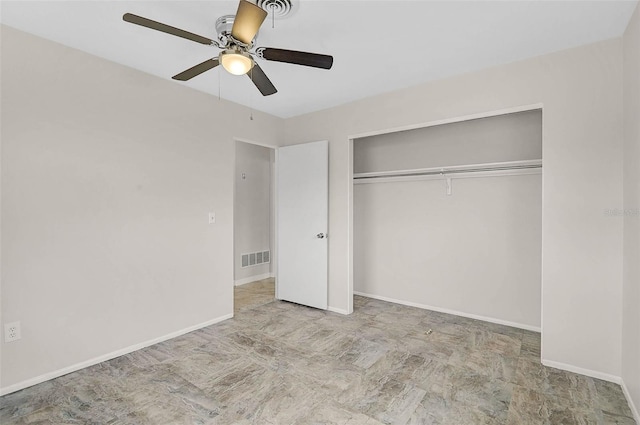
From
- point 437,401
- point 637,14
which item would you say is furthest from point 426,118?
point 437,401

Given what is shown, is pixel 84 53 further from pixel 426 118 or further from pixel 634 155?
pixel 634 155

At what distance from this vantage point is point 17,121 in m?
2.35

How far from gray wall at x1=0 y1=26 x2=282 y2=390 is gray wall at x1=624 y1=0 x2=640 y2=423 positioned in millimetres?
3435

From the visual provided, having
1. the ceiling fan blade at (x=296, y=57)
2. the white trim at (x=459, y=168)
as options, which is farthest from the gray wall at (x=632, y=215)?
the ceiling fan blade at (x=296, y=57)

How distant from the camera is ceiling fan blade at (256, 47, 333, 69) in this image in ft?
6.34

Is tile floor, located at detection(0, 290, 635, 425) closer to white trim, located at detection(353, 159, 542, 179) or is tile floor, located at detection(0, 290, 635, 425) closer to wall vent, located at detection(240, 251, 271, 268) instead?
white trim, located at detection(353, 159, 542, 179)

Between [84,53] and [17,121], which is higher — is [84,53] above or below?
above

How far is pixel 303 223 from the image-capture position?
426cm

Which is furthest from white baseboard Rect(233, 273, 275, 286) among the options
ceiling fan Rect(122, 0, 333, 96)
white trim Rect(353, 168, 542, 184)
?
ceiling fan Rect(122, 0, 333, 96)

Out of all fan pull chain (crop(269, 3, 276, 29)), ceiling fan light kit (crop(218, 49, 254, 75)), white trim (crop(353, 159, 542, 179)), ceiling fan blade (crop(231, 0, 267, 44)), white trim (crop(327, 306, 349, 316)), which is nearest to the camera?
ceiling fan blade (crop(231, 0, 267, 44))

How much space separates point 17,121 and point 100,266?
119 cm

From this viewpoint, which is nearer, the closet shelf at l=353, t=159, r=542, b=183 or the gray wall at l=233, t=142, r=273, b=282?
the closet shelf at l=353, t=159, r=542, b=183

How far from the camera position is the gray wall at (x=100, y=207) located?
237cm

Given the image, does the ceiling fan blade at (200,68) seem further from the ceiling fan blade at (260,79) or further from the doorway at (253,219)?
the doorway at (253,219)
